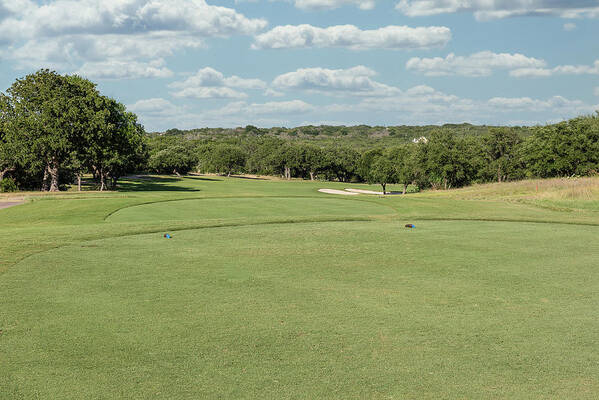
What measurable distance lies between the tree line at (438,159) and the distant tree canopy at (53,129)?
148 feet

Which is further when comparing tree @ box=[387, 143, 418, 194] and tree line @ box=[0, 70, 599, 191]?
tree @ box=[387, 143, 418, 194]

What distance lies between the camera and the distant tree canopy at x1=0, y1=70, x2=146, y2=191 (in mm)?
48906

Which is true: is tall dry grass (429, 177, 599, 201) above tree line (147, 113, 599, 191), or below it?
below

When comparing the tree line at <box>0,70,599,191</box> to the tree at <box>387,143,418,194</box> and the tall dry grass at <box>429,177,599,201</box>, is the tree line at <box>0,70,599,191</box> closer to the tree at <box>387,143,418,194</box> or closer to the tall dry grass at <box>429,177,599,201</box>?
the tree at <box>387,143,418,194</box>

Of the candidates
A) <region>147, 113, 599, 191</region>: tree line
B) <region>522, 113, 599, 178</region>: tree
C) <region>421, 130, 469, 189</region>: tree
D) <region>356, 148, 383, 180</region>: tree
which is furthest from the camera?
<region>356, 148, 383, 180</region>: tree

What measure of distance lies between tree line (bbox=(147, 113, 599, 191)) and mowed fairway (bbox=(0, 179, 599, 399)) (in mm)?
54420

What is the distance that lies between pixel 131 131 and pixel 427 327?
60.2m

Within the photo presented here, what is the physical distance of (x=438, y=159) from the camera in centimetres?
8156

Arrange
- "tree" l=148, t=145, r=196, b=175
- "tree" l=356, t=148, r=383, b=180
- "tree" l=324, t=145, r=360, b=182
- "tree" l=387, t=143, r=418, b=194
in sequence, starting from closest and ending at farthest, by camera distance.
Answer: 1. "tree" l=387, t=143, r=418, b=194
2. "tree" l=148, t=145, r=196, b=175
3. "tree" l=356, t=148, r=383, b=180
4. "tree" l=324, t=145, r=360, b=182

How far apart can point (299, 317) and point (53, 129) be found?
47.6 meters

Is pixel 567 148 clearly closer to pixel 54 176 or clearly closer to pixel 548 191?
pixel 548 191

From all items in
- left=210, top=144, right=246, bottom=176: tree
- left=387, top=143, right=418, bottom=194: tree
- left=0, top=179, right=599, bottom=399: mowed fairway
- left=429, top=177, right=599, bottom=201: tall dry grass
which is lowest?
left=0, top=179, right=599, bottom=399: mowed fairway

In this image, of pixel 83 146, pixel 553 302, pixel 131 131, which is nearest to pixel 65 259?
pixel 553 302

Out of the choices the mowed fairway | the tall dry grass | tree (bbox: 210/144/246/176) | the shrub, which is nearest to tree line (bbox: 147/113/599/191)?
tree (bbox: 210/144/246/176)
